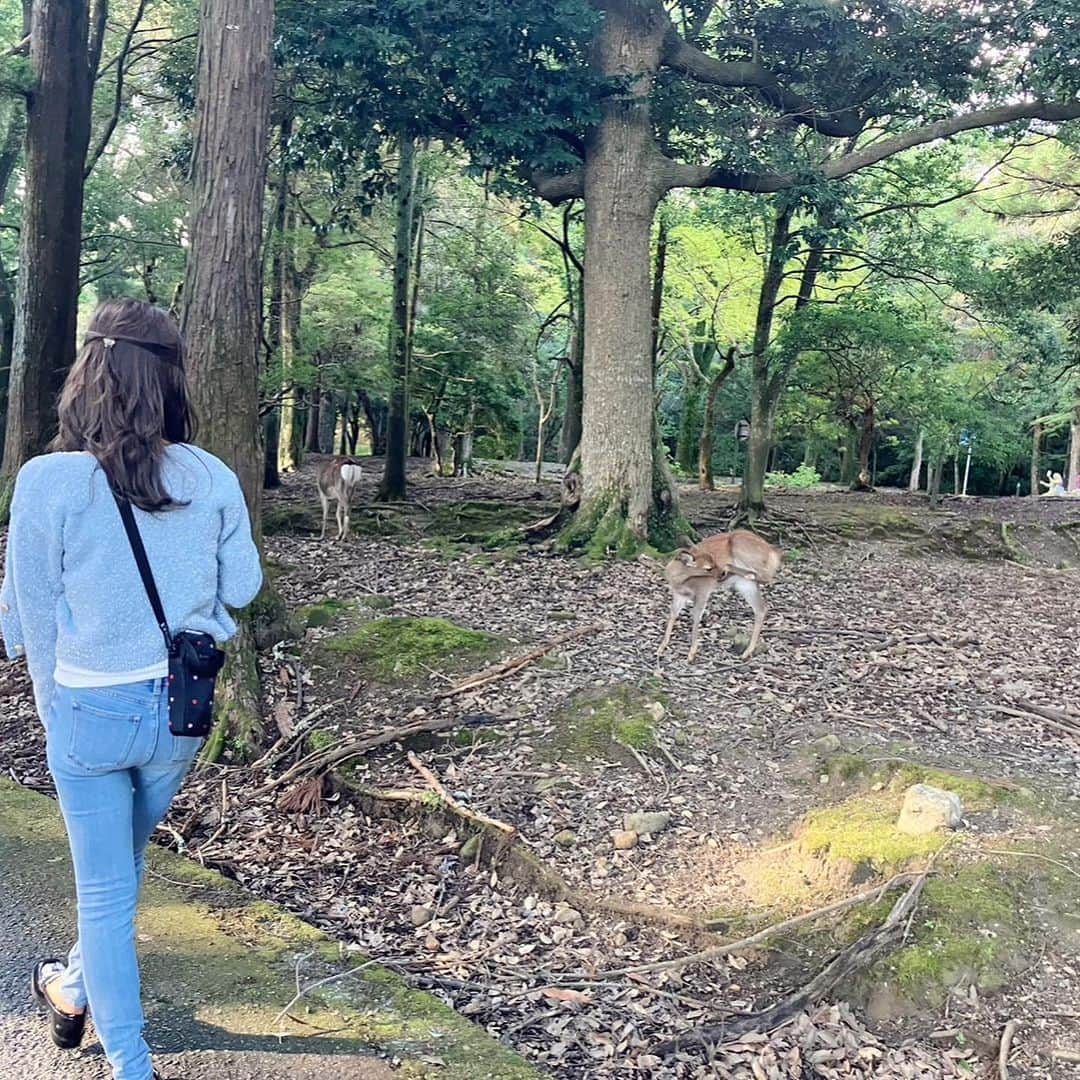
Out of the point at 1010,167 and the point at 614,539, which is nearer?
the point at 614,539

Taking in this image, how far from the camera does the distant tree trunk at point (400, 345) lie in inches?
520

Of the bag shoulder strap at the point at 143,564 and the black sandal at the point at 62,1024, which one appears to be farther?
the black sandal at the point at 62,1024

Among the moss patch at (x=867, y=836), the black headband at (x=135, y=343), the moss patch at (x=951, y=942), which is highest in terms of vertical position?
the black headband at (x=135, y=343)

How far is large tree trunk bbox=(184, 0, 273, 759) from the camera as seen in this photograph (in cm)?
561

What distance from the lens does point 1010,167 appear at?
16031mm

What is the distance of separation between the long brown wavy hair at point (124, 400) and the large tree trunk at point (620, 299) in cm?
720

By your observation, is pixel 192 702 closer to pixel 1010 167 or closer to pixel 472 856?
pixel 472 856

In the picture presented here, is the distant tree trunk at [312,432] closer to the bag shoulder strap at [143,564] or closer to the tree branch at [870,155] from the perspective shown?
the tree branch at [870,155]

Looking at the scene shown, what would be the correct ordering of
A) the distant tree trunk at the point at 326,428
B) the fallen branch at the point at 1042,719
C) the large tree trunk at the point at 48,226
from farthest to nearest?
the distant tree trunk at the point at 326,428, the large tree trunk at the point at 48,226, the fallen branch at the point at 1042,719

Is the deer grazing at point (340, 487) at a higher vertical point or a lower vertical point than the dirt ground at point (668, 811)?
higher

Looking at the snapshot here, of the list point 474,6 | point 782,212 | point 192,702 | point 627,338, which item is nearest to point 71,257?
point 474,6

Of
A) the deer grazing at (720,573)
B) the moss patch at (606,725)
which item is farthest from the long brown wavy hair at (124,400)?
the deer grazing at (720,573)

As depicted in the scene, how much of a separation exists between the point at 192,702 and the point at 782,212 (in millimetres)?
10876

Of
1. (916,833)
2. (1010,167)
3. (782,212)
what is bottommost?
(916,833)
